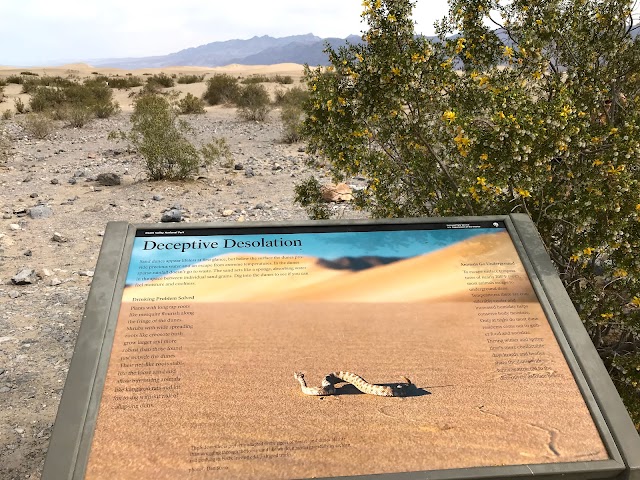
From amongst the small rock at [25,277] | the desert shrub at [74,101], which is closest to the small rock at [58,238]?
the small rock at [25,277]

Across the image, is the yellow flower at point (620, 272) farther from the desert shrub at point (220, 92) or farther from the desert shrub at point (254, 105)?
the desert shrub at point (220, 92)

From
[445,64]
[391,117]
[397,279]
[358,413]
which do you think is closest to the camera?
[358,413]

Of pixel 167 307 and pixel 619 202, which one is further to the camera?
pixel 619 202

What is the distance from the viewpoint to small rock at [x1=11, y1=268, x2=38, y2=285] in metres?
5.50

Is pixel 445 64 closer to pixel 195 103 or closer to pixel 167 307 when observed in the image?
pixel 167 307

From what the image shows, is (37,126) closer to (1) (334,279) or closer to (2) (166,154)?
(2) (166,154)

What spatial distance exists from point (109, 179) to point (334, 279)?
25.7 feet

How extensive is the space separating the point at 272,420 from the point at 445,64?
2.77 metres

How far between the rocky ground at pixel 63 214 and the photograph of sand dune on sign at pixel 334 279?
1.88 metres

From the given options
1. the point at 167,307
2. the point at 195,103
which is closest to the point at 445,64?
the point at 167,307

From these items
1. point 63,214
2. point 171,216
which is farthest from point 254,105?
point 171,216

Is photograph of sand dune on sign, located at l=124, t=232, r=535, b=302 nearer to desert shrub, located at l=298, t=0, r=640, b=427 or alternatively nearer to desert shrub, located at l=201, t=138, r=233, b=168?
desert shrub, located at l=298, t=0, r=640, b=427

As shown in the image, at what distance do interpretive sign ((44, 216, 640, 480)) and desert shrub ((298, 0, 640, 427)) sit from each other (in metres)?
0.66

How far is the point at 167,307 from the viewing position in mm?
2271
